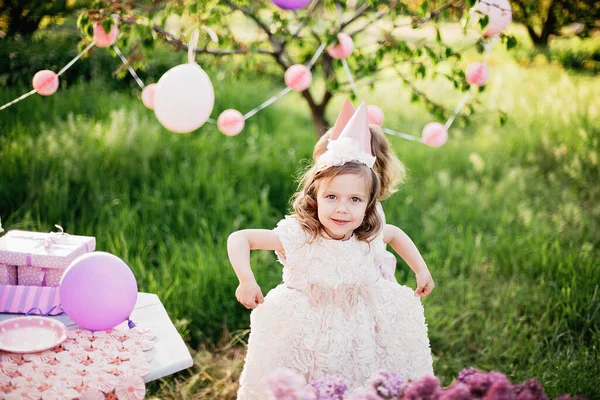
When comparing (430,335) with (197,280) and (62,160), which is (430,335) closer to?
(197,280)

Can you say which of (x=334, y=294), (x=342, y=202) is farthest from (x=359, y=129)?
(x=334, y=294)

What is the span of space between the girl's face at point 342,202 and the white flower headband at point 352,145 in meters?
0.07

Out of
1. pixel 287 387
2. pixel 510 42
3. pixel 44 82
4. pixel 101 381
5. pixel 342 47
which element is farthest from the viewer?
pixel 342 47

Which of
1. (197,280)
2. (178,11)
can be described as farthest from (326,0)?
(197,280)

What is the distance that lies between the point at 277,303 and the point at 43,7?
13.2 ft

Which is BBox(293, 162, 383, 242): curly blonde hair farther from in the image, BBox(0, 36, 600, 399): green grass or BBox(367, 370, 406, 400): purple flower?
BBox(0, 36, 600, 399): green grass

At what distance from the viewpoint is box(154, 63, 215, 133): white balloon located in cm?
229

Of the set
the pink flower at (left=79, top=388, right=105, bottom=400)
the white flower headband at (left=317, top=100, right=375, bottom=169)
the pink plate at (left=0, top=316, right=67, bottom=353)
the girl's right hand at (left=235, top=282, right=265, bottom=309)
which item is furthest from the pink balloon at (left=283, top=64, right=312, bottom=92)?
the pink flower at (left=79, top=388, right=105, bottom=400)

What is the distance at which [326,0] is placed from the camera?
3141mm

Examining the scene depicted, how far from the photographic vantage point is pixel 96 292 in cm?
183

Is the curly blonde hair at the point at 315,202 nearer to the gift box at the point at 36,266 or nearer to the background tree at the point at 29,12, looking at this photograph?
the gift box at the point at 36,266

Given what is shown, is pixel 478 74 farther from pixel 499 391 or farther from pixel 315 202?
pixel 499 391

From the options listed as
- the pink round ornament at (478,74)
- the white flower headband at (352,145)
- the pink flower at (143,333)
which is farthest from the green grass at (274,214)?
the white flower headband at (352,145)

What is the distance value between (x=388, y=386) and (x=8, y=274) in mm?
1485
